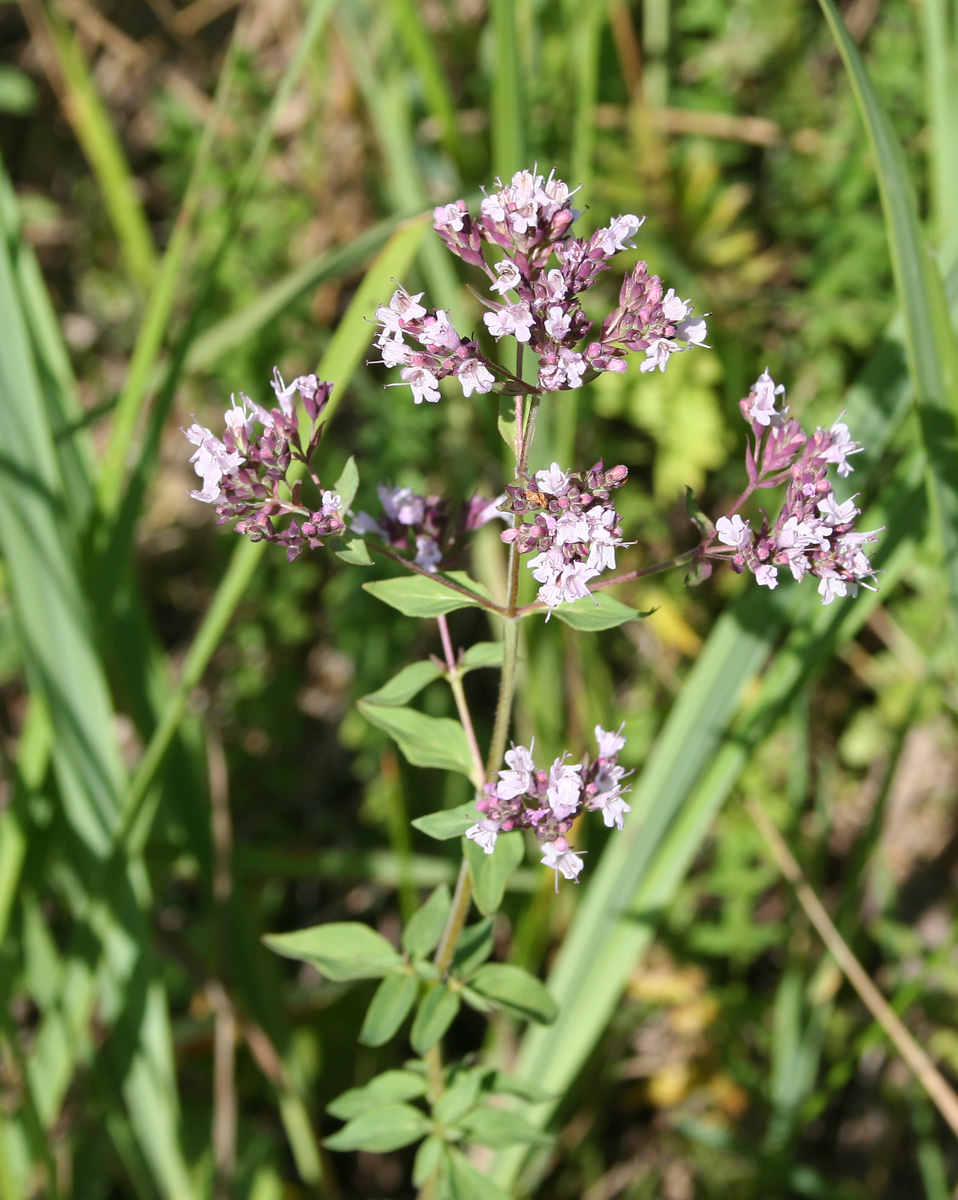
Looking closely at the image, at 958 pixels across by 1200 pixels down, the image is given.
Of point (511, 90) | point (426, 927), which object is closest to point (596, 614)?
point (426, 927)

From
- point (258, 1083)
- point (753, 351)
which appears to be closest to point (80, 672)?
point (258, 1083)

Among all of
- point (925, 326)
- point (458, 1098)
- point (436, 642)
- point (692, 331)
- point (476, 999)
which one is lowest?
point (458, 1098)

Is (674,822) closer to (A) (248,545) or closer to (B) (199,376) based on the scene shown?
(A) (248,545)

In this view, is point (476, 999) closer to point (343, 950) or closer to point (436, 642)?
point (343, 950)

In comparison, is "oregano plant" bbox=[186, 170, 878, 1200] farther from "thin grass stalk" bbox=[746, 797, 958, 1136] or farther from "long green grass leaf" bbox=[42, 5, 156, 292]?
"long green grass leaf" bbox=[42, 5, 156, 292]

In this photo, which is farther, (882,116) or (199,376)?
(199,376)

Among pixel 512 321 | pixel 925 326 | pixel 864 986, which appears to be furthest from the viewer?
pixel 864 986
